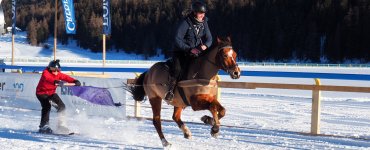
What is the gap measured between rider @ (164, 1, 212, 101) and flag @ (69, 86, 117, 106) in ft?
16.2

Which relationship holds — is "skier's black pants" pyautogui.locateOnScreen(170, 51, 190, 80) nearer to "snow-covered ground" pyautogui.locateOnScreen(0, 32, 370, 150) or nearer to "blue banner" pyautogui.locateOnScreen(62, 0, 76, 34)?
"snow-covered ground" pyautogui.locateOnScreen(0, 32, 370, 150)

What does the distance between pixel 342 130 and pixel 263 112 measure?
3.82m

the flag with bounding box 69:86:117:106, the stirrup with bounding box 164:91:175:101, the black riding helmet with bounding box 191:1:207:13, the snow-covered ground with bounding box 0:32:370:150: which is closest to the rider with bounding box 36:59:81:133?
the snow-covered ground with bounding box 0:32:370:150

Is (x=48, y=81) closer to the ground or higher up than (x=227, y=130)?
higher up

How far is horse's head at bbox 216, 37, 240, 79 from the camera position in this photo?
7367mm

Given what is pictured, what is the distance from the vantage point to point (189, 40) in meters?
8.45

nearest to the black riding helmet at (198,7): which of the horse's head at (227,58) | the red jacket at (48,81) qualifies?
the horse's head at (227,58)

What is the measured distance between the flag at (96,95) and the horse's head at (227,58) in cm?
604

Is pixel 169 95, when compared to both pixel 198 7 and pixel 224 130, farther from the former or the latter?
pixel 224 130

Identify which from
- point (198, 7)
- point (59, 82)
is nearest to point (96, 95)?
point (59, 82)

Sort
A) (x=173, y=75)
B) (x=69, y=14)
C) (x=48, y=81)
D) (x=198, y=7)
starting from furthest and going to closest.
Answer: (x=69, y=14) < (x=48, y=81) < (x=173, y=75) < (x=198, y=7)

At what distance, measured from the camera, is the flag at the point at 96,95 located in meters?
13.3

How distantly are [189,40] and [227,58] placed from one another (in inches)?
44.2

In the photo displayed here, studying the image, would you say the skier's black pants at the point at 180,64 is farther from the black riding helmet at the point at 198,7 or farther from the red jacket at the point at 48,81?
the red jacket at the point at 48,81
